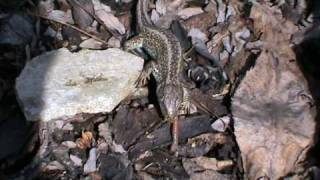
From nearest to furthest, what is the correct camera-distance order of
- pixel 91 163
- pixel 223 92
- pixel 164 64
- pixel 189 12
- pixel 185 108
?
pixel 91 163
pixel 185 108
pixel 223 92
pixel 164 64
pixel 189 12

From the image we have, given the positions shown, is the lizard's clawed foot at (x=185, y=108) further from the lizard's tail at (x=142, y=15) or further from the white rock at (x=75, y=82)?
the lizard's tail at (x=142, y=15)

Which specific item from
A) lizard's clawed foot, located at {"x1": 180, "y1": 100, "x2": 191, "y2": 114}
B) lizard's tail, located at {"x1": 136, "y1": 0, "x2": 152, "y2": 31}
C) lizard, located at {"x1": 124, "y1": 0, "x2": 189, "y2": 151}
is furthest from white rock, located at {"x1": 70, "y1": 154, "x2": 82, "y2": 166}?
lizard's tail, located at {"x1": 136, "y1": 0, "x2": 152, "y2": 31}

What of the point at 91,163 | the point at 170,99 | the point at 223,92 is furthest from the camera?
the point at 223,92

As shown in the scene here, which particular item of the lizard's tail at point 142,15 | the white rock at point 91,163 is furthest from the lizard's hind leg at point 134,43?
the white rock at point 91,163

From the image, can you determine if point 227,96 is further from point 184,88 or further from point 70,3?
point 70,3

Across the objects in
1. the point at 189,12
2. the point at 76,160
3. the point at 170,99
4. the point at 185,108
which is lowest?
the point at 76,160

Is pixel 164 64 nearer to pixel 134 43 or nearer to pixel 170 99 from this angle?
pixel 134 43

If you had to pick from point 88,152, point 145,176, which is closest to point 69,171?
point 88,152

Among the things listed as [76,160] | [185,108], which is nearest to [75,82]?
[76,160]

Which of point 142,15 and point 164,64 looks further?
point 142,15
